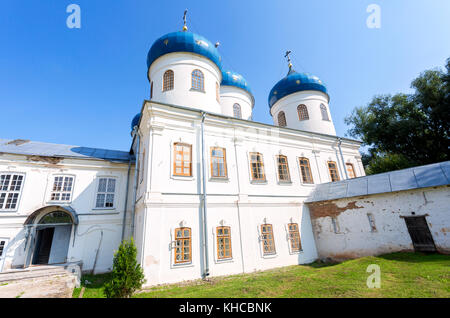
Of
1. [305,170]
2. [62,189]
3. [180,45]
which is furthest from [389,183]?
[62,189]

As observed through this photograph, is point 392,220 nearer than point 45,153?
Yes

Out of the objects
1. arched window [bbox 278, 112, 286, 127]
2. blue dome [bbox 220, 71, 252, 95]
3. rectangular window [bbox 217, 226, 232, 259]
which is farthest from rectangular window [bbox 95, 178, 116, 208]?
arched window [bbox 278, 112, 286, 127]

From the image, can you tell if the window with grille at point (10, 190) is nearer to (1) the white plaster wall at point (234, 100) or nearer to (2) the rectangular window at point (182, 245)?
(2) the rectangular window at point (182, 245)

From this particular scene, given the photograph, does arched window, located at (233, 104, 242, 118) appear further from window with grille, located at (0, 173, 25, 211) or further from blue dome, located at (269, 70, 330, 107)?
window with grille, located at (0, 173, 25, 211)

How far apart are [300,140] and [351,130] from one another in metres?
17.1

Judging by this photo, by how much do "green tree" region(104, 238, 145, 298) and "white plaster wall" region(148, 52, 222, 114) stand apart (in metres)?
8.16

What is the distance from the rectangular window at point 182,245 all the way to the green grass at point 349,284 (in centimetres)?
89

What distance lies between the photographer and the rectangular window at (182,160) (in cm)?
951

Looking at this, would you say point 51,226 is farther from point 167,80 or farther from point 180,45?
point 180,45

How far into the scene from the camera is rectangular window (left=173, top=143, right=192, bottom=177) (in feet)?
31.2

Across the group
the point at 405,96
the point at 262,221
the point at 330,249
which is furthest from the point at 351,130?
the point at 262,221

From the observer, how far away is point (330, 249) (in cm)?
1089

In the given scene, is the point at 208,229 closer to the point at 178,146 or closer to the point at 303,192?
the point at 178,146

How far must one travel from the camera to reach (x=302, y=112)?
1755 cm
